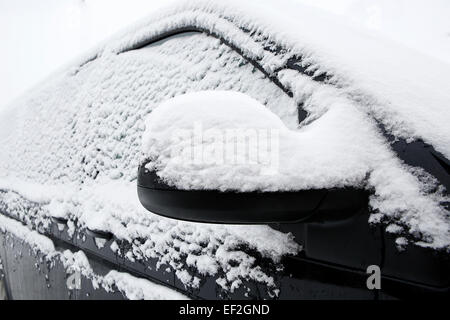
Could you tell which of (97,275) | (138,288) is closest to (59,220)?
(97,275)

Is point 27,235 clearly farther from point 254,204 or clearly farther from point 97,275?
point 254,204

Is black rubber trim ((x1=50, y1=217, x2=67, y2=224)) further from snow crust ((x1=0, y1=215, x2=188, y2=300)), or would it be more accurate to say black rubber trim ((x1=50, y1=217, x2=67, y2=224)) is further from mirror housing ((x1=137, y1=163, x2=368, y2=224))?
mirror housing ((x1=137, y1=163, x2=368, y2=224))

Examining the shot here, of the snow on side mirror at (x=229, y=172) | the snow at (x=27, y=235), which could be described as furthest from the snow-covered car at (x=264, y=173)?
the snow at (x=27, y=235)

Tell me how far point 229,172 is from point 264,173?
71 mm

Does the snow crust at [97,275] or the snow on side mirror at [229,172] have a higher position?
the snow on side mirror at [229,172]

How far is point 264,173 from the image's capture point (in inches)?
25.4

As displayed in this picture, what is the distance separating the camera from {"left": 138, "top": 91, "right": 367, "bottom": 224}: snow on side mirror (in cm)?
64

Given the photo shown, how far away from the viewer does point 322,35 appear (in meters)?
1.01

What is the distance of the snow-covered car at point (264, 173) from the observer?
0.65 m

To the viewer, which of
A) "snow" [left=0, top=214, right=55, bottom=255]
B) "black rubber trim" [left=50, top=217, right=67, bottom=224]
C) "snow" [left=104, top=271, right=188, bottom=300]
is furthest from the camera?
"snow" [left=0, top=214, right=55, bottom=255]

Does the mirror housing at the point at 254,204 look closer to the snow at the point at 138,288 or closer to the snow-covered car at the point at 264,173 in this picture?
the snow-covered car at the point at 264,173

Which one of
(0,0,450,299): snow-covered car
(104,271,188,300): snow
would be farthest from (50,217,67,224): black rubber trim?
(104,271,188,300): snow

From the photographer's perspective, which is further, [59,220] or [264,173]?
[59,220]
